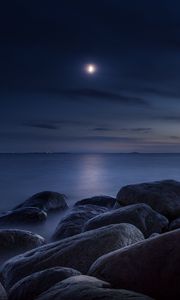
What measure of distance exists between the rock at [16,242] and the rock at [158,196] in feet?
10.4

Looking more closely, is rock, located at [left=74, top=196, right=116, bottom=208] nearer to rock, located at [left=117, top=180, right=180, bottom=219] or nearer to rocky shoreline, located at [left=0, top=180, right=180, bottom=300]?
rock, located at [left=117, top=180, right=180, bottom=219]

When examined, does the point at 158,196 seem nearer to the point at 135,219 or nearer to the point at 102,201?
the point at 135,219

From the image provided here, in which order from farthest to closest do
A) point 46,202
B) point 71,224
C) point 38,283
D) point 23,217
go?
point 46,202, point 23,217, point 71,224, point 38,283

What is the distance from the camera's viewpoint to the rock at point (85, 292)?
325 centimetres

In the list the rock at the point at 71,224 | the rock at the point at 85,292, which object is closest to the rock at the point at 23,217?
the rock at the point at 71,224

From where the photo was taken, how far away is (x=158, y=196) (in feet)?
33.8

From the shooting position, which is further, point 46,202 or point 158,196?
point 46,202

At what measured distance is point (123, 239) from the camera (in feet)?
18.4

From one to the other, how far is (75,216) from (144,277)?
6.31m

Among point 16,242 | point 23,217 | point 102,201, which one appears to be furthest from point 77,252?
point 102,201

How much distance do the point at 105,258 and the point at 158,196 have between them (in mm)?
6188

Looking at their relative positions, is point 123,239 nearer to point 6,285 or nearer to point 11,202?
point 6,285

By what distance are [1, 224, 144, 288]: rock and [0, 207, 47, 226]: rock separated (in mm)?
5986

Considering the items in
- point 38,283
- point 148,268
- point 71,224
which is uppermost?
point 148,268
